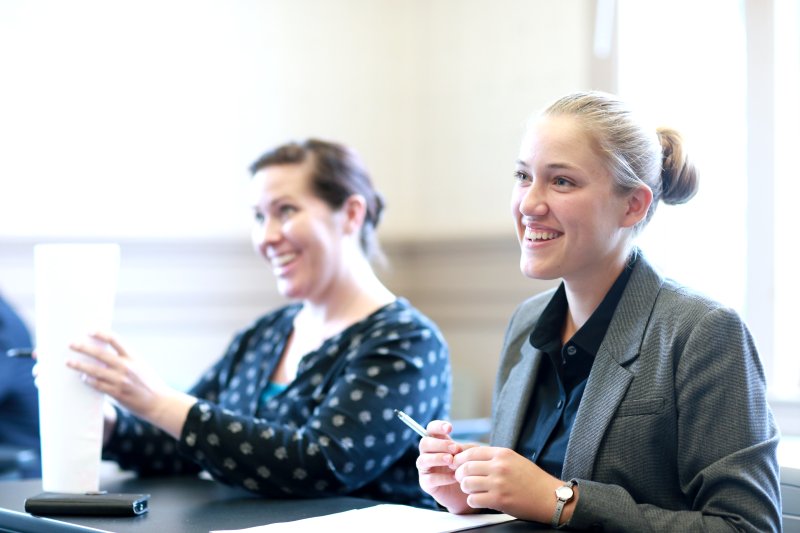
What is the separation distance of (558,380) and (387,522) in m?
0.41

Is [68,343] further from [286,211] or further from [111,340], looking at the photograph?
[286,211]

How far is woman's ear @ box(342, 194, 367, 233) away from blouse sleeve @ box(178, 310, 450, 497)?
312mm

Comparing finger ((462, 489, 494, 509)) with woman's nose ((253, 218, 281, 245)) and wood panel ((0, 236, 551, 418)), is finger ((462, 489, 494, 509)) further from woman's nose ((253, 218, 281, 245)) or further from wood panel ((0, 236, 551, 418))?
wood panel ((0, 236, 551, 418))

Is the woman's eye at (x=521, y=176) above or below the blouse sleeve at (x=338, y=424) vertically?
above

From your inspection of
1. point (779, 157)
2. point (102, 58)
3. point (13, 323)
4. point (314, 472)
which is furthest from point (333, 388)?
point (102, 58)

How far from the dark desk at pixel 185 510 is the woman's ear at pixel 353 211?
2.23 feet

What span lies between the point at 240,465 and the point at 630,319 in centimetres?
76

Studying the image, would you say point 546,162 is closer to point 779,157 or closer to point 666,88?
point 779,157

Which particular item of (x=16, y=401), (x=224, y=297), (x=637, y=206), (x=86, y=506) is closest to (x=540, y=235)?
(x=637, y=206)

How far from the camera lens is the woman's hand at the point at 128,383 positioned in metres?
1.83

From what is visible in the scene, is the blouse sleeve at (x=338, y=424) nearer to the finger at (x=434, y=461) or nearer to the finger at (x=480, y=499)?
the finger at (x=434, y=461)

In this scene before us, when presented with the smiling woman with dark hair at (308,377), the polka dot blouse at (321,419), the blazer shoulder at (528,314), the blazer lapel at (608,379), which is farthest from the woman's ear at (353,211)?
the blazer lapel at (608,379)

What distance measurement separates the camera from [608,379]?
5.28 ft

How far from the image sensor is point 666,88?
3279 mm
